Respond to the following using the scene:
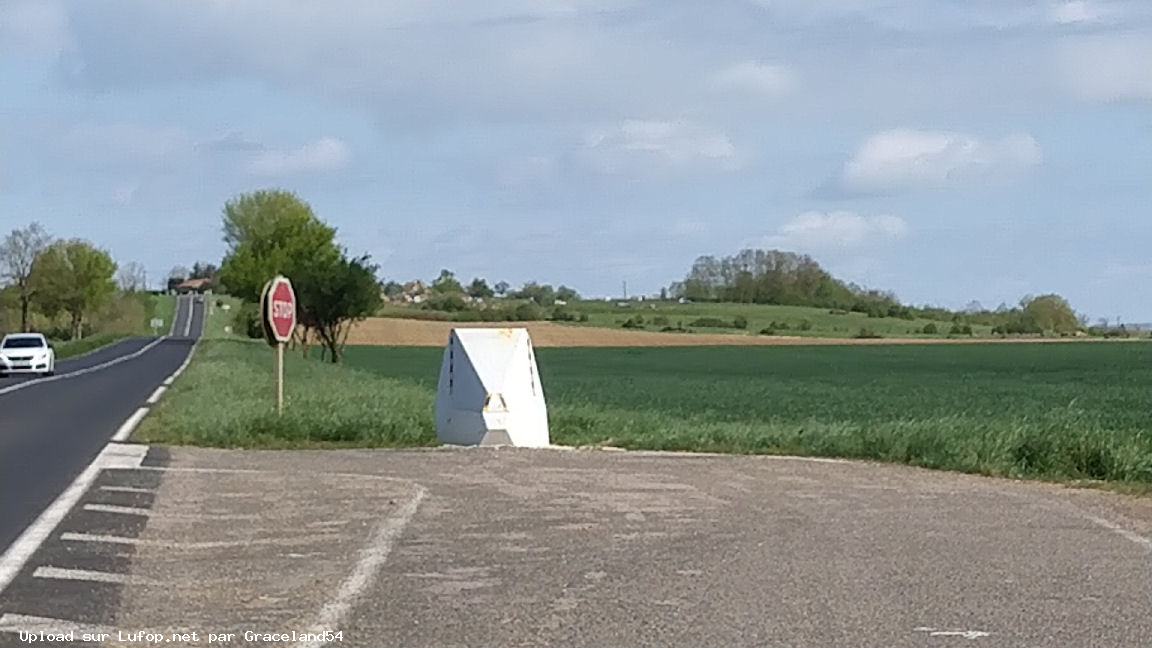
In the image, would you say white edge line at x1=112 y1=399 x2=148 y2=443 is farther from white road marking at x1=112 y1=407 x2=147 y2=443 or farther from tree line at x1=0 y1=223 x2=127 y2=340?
tree line at x1=0 y1=223 x2=127 y2=340

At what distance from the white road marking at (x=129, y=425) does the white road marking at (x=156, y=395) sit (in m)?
2.32

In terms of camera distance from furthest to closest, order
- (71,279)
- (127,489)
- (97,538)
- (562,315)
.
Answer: (562,315)
(71,279)
(127,489)
(97,538)

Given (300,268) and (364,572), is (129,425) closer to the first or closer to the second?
(364,572)

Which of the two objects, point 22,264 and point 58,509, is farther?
point 22,264

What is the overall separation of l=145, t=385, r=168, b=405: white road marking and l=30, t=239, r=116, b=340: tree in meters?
87.4

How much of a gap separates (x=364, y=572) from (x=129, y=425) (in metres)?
14.1

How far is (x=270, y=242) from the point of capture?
97312 millimetres

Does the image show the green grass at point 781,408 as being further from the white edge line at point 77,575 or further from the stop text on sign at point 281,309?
the white edge line at point 77,575

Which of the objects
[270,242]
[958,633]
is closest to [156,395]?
[958,633]

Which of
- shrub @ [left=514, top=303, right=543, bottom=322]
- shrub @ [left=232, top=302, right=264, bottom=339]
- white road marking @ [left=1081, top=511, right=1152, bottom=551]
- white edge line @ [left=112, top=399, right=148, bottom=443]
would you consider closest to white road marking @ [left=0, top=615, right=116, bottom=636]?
white road marking @ [left=1081, top=511, right=1152, bottom=551]

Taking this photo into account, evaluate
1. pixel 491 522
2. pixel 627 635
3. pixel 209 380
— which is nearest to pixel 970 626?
pixel 627 635

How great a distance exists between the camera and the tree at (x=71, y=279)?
120812mm

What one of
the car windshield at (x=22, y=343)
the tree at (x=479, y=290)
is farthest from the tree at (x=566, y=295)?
the car windshield at (x=22, y=343)

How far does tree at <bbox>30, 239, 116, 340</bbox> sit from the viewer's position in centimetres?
12081
